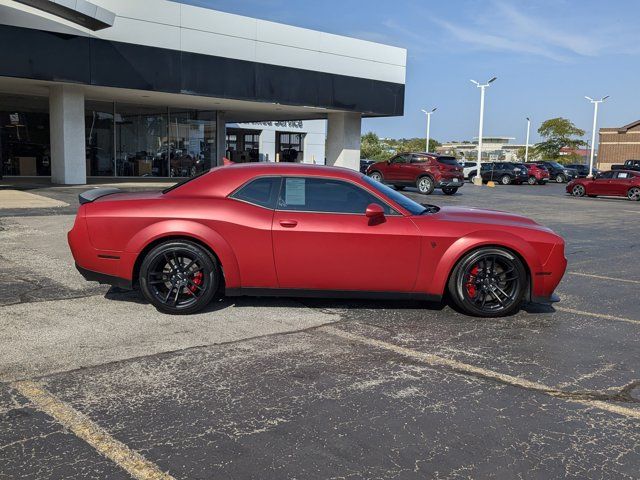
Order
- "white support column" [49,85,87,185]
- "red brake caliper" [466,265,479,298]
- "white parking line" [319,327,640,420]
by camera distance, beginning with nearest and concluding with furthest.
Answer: "white parking line" [319,327,640,420] → "red brake caliper" [466,265,479,298] → "white support column" [49,85,87,185]

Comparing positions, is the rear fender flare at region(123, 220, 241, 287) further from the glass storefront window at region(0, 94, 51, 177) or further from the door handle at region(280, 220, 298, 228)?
the glass storefront window at region(0, 94, 51, 177)

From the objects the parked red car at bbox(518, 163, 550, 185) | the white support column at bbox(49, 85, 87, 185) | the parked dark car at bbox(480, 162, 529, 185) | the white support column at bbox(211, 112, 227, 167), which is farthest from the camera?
the parked red car at bbox(518, 163, 550, 185)

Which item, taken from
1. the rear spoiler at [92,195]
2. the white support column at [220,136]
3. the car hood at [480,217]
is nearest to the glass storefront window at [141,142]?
the white support column at [220,136]

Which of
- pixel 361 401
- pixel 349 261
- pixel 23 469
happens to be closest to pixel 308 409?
pixel 361 401

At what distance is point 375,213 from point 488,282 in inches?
54.1

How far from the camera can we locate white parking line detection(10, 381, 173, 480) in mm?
2857

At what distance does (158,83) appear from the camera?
21031mm

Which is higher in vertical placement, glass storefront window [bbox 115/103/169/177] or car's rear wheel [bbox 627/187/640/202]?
glass storefront window [bbox 115/103/169/177]

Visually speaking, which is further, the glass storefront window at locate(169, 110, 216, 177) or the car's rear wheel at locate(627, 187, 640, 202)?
the glass storefront window at locate(169, 110, 216, 177)

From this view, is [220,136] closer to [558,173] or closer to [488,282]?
[488,282]

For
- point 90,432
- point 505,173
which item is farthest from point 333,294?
point 505,173

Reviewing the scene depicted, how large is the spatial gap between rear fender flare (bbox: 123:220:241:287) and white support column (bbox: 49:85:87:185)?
17398mm

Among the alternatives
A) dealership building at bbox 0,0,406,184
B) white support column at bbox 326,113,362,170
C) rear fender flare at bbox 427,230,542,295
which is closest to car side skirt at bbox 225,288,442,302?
rear fender flare at bbox 427,230,542,295

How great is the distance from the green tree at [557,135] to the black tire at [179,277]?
261 ft
